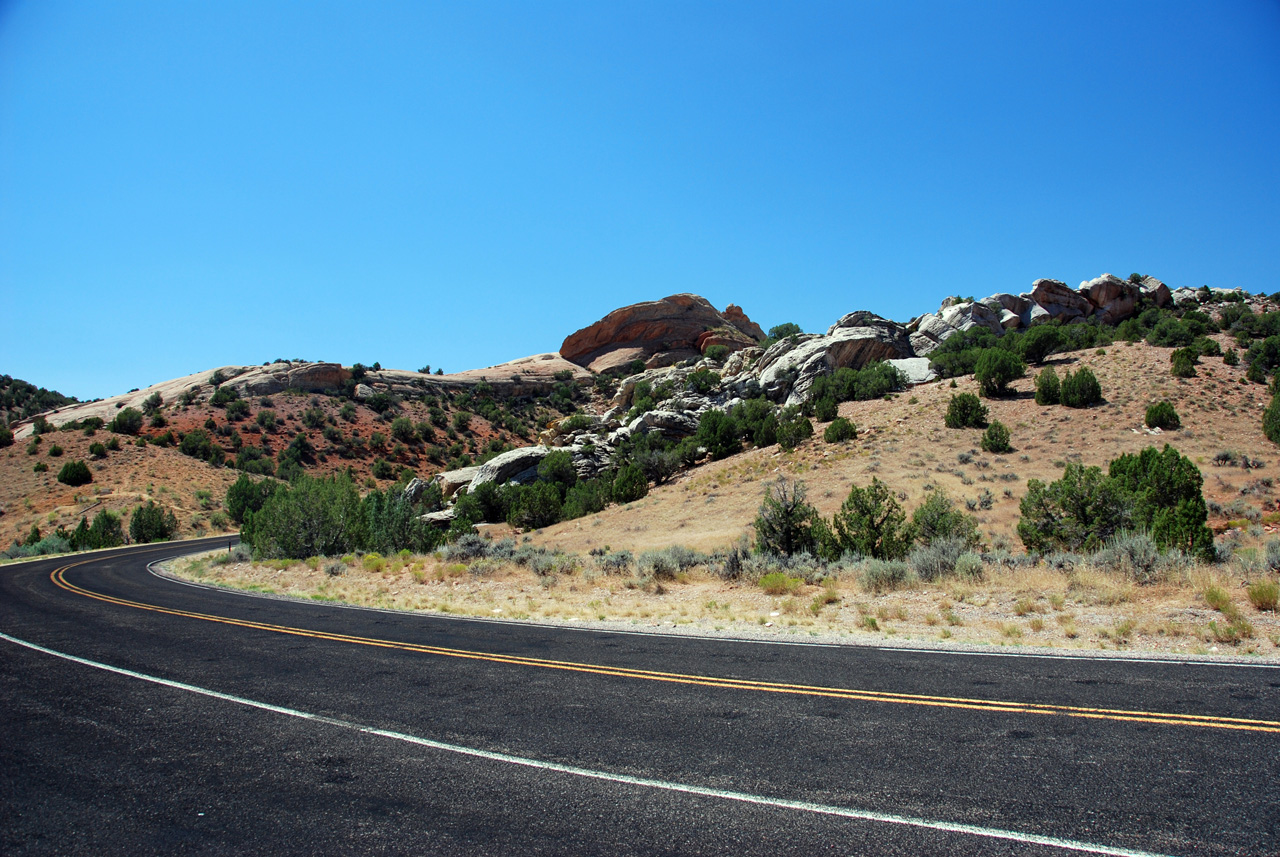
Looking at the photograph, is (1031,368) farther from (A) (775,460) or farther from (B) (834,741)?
(B) (834,741)

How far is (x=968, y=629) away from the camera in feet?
32.9

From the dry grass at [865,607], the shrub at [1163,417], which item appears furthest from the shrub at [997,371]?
the dry grass at [865,607]

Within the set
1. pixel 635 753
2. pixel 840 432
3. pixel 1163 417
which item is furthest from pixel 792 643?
pixel 1163 417

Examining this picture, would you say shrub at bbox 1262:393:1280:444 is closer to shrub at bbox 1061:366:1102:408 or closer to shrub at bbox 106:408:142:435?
shrub at bbox 1061:366:1102:408

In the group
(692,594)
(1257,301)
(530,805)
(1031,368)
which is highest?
(1257,301)

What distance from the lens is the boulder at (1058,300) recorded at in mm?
63406

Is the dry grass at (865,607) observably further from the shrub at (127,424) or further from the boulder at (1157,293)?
the boulder at (1157,293)

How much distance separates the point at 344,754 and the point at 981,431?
38301mm

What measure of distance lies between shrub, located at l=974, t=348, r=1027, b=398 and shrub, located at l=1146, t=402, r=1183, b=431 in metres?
8.52

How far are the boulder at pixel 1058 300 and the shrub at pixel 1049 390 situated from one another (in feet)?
100

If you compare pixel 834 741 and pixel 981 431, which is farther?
pixel 981 431

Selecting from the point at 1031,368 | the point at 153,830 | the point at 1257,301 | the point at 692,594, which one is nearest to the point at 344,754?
the point at 153,830

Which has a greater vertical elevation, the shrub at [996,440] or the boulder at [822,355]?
the boulder at [822,355]

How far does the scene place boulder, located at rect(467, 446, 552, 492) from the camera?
1735 inches
